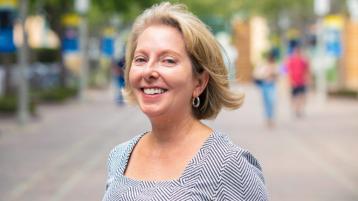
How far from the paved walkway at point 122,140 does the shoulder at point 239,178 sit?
21.7 feet

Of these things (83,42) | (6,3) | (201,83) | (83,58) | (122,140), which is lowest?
(83,58)

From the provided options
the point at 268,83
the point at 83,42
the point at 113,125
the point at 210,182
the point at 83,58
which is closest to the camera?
the point at 210,182

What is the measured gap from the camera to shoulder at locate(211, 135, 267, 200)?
297 centimetres

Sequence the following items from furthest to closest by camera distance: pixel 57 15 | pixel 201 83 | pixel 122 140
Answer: pixel 57 15 < pixel 122 140 < pixel 201 83

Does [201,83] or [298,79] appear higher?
[201,83]

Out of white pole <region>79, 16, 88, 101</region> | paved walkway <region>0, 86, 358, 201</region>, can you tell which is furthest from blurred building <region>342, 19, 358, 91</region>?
paved walkway <region>0, 86, 358, 201</region>

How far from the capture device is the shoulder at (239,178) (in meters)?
2.97

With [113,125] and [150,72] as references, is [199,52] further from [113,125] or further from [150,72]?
[113,125]

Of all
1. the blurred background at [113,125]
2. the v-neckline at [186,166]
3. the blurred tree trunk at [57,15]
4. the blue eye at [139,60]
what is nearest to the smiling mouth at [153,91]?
the blue eye at [139,60]

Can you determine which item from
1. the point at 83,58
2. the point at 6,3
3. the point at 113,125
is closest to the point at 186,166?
the point at 6,3

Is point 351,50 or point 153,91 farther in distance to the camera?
point 351,50

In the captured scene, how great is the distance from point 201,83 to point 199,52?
0.50 ft

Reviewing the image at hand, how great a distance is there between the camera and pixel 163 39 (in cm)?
310

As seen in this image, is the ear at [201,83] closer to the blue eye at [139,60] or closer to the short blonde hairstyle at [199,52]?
the short blonde hairstyle at [199,52]
